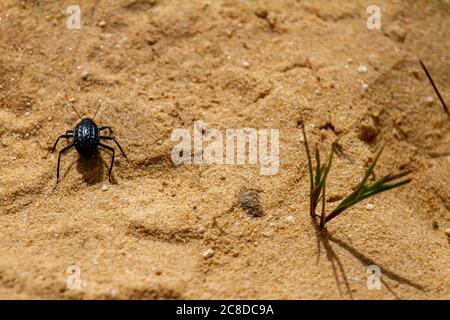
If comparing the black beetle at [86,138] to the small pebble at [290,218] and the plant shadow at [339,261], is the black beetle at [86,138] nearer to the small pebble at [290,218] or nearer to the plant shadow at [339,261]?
the small pebble at [290,218]

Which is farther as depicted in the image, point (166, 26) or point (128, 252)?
point (166, 26)

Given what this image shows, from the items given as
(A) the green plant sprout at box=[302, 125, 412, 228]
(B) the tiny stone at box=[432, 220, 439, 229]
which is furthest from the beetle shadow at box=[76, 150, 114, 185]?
(B) the tiny stone at box=[432, 220, 439, 229]

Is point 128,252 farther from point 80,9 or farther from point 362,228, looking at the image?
point 80,9

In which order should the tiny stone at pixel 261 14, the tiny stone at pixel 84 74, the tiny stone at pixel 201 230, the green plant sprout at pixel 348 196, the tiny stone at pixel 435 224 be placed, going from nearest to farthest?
the green plant sprout at pixel 348 196
the tiny stone at pixel 201 230
the tiny stone at pixel 435 224
the tiny stone at pixel 84 74
the tiny stone at pixel 261 14

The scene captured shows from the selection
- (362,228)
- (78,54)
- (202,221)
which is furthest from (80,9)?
(362,228)

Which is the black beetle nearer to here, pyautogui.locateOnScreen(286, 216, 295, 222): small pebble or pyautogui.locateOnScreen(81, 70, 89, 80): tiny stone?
pyautogui.locateOnScreen(81, 70, 89, 80): tiny stone

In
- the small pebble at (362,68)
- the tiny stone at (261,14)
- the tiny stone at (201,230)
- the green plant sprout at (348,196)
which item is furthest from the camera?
the tiny stone at (261,14)

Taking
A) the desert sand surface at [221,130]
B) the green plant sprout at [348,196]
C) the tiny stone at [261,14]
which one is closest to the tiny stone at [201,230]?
the desert sand surface at [221,130]

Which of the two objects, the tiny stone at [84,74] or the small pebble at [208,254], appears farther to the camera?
the tiny stone at [84,74]
